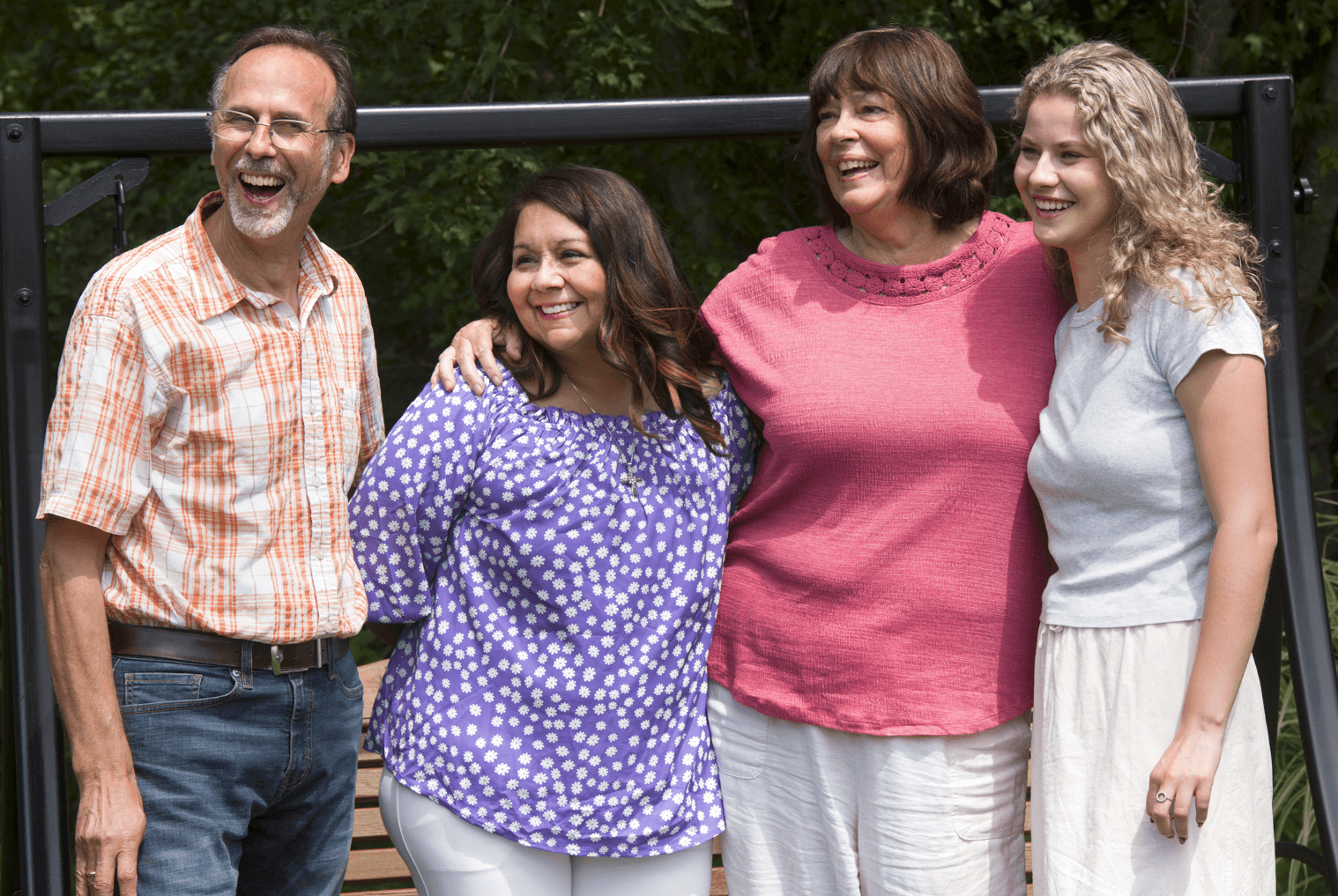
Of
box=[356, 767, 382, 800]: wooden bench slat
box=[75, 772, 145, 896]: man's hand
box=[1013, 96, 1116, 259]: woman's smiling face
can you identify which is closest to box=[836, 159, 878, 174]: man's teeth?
box=[1013, 96, 1116, 259]: woman's smiling face

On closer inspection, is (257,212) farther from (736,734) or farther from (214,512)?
(736,734)

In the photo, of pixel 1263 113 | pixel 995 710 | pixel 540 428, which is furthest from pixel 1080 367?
pixel 540 428

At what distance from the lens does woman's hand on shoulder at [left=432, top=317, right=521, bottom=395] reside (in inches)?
87.0

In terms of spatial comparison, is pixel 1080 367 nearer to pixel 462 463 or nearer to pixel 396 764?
pixel 462 463

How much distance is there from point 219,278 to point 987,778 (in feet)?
4.91

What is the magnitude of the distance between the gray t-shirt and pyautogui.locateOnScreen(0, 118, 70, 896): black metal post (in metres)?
1.58

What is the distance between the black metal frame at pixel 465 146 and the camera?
79.3 inches

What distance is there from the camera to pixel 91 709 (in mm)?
1911

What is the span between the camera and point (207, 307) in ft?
6.54

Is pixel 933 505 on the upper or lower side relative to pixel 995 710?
upper

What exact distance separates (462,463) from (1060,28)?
358 centimetres

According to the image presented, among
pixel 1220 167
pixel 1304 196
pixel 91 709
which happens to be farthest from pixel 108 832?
pixel 1304 196

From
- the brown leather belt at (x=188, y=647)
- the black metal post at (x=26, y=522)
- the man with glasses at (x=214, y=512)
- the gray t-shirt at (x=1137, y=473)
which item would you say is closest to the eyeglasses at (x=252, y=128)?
the man with glasses at (x=214, y=512)

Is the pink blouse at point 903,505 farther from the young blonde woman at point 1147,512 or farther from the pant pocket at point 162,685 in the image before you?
the pant pocket at point 162,685
